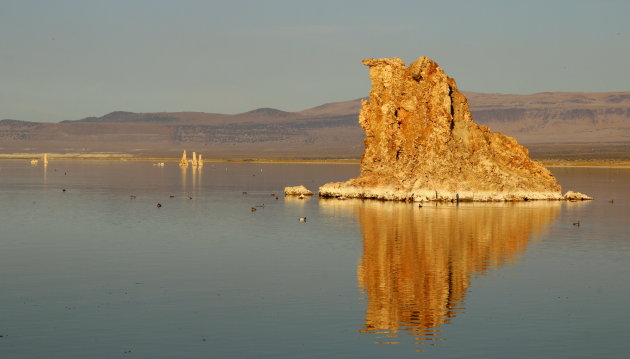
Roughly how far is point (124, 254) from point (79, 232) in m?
12.4

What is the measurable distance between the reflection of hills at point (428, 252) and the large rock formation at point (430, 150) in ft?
8.88

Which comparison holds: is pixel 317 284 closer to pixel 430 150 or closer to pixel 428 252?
pixel 428 252

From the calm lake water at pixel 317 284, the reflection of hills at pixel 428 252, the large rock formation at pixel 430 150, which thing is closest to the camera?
the calm lake water at pixel 317 284

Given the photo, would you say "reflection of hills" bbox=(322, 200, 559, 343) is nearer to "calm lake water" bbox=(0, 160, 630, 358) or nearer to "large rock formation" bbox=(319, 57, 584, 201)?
"calm lake water" bbox=(0, 160, 630, 358)

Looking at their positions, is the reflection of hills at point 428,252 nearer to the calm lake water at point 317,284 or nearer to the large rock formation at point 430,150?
the calm lake water at point 317,284

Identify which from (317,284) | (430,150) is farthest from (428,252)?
(430,150)

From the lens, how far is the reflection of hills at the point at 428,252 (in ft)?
110

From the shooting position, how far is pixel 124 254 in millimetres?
49031

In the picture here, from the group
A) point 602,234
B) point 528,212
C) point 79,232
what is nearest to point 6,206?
point 79,232

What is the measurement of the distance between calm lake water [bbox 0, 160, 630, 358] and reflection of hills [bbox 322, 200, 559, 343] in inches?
4.9

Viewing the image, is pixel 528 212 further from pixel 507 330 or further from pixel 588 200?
pixel 507 330

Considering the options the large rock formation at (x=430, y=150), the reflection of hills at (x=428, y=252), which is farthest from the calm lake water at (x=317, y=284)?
the large rock formation at (x=430, y=150)

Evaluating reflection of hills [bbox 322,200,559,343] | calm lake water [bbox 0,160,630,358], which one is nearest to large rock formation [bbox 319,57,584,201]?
reflection of hills [bbox 322,200,559,343]

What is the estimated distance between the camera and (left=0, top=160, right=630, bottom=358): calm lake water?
29.0m
